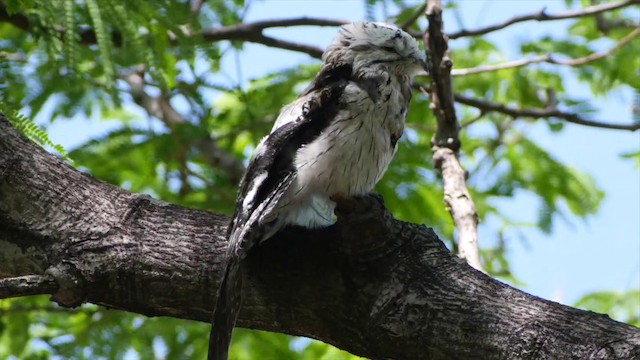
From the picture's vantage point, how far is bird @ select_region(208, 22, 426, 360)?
3.96 metres

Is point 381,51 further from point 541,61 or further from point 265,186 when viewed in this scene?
point 541,61

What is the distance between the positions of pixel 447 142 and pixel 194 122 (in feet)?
7.94

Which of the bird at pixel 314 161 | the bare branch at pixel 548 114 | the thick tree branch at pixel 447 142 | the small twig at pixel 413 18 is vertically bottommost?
the bird at pixel 314 161

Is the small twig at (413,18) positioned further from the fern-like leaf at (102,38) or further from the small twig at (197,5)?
the fern-like leaf at (102,38)

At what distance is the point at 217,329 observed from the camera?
384 centimetres

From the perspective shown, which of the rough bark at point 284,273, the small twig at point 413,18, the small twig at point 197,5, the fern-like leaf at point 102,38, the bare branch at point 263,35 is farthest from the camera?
the small twig at point 197,5

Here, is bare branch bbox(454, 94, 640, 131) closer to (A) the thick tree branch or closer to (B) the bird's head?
(A) the thick tree branch

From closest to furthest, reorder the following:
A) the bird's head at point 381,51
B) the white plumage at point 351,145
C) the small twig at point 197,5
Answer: the white plumage at point 351,145
the bird's head at point 381,51
the small twig at point 197,5

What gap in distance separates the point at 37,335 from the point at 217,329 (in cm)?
382

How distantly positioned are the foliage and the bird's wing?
56.8 inches

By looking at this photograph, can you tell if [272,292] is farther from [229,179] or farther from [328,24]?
[229,179]

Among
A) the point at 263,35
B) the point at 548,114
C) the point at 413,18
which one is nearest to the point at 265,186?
the point at 413,18

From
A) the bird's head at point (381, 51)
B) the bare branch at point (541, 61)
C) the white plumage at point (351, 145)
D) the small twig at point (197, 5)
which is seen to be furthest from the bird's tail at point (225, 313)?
the small twig at point (197, 5)

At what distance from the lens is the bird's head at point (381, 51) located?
4.90m
